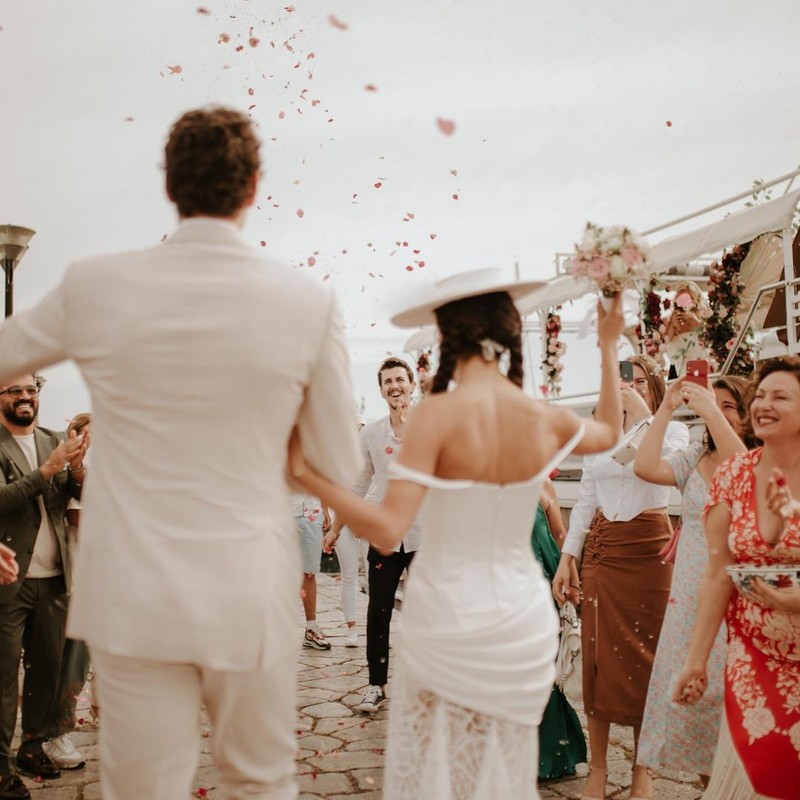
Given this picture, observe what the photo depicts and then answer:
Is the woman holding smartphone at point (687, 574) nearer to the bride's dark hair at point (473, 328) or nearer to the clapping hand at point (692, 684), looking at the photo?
the clapping hand at point (692, 684)

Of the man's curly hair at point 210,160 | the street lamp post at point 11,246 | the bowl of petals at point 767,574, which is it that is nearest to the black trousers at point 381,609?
→ the bowl of petals at point 767,574

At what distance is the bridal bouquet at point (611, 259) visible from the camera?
119 inches

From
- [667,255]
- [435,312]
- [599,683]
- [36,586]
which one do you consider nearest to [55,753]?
[36,586]

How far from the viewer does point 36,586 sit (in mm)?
5414

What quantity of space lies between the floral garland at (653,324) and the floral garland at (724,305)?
18.0 inches

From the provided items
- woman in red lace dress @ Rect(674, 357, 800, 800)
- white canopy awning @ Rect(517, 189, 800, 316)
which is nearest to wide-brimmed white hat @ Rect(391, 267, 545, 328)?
woman in red lace dress @ Rect(674, 357, 800, 800)

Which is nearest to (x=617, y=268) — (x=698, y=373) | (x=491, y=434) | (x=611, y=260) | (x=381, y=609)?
(x=611, y=260)

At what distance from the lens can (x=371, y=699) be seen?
6.63 m

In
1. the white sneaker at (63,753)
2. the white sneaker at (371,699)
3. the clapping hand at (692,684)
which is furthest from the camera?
the white sneaker at (371,699)

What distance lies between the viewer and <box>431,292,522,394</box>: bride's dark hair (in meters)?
2.79

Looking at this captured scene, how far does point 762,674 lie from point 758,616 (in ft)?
0.72

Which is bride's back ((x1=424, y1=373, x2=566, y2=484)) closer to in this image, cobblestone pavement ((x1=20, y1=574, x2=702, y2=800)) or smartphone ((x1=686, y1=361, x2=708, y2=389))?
smartphone ((x1=686, y1=361, x2=708, y2=389))

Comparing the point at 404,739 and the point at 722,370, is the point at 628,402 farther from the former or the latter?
the point at 722,370

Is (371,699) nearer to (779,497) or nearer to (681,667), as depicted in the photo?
(681,667)
